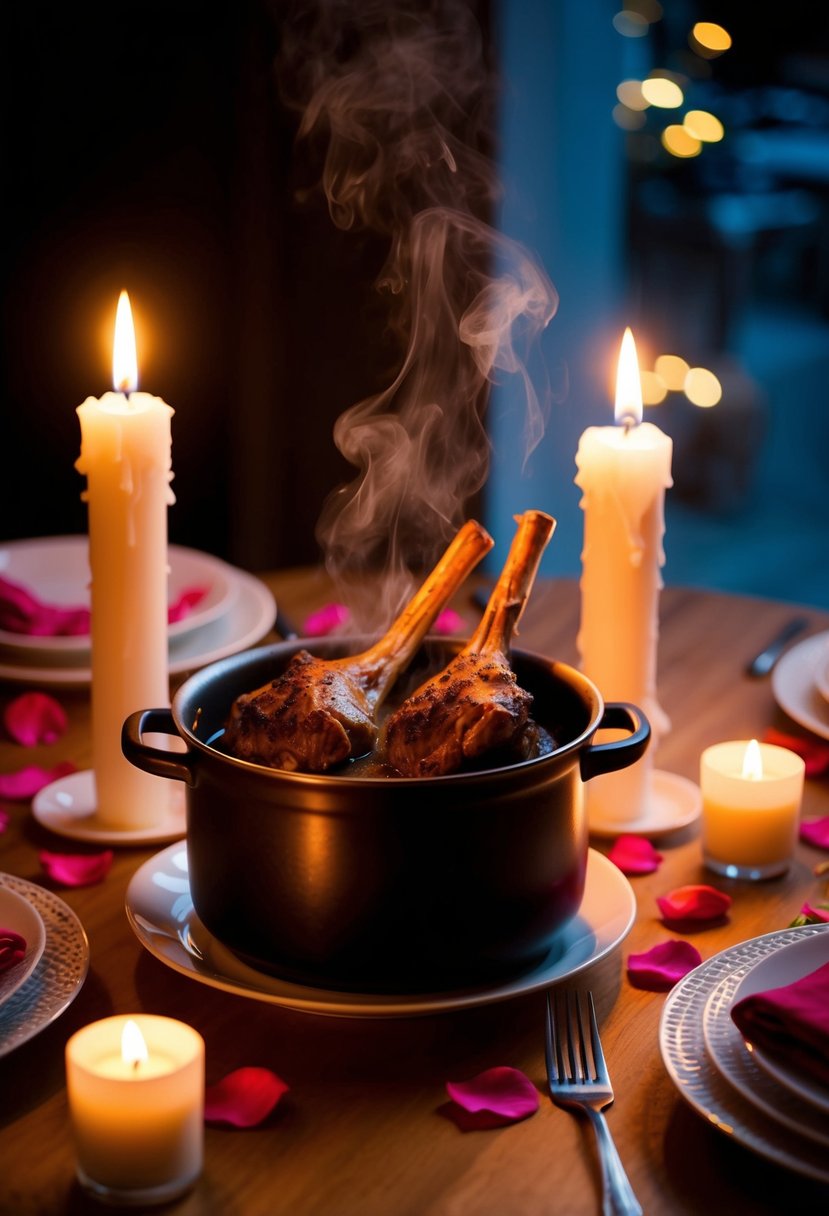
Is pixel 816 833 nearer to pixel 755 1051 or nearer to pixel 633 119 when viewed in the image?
pixel 755 1051

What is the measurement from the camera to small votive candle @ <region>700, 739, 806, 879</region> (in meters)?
1.18

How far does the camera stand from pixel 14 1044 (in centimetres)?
87

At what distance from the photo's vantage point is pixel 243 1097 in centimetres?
86

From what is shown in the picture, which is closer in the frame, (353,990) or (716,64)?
(353,990)

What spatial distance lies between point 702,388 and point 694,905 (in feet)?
14.3

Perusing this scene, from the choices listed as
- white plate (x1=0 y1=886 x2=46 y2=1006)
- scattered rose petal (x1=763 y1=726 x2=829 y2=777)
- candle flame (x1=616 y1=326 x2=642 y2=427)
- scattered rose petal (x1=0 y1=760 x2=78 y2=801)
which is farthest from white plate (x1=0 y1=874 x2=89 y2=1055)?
scattered rose petal (x1=763 y1=726 x2=829 y2=777)

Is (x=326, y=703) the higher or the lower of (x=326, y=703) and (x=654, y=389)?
the higher

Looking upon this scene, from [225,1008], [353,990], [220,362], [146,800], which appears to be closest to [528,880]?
[353,990]

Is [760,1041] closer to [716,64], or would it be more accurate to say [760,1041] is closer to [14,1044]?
[14,1044]

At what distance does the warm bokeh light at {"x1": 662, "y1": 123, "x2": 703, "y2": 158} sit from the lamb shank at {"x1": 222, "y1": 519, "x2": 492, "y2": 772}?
17.3 feet

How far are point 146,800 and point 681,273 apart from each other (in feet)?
15.9

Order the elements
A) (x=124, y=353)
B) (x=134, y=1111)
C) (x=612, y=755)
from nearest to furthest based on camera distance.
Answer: (x=134, y=1111) → (x=612, y=755) → (x=124, y=353)

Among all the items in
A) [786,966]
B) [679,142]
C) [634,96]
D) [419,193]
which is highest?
[634,96]

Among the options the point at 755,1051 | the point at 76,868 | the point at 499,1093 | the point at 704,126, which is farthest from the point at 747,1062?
the point at 704,126
